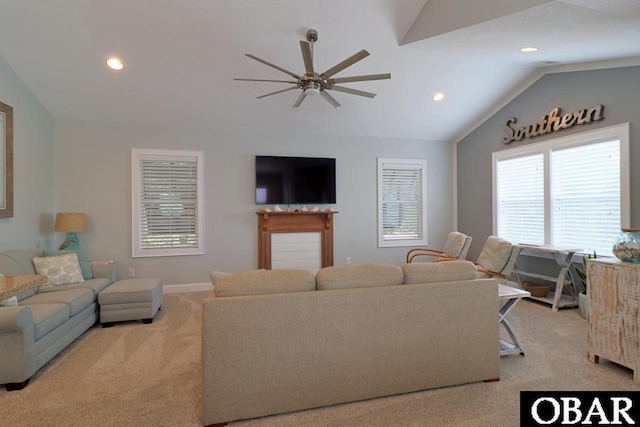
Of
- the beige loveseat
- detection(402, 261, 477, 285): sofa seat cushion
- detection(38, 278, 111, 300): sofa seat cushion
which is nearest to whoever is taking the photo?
the beige loveseat

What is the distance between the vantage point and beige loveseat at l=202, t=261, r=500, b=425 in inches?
75.0

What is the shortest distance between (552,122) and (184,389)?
5364 millimetres

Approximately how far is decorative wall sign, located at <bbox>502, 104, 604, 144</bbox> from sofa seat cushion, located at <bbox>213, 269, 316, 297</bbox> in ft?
13.8

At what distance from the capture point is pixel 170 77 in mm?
4207

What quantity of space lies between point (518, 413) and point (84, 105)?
5884mm

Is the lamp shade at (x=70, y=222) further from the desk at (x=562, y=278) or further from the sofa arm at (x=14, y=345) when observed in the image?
the desk at (x=562, y=278)

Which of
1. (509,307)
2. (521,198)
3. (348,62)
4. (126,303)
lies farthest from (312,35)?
(521,198)

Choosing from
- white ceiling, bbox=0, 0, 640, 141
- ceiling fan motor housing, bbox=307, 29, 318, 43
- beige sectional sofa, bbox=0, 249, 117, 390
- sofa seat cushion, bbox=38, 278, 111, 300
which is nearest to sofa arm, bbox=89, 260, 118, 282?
beige sectional sofa, bbox=0, 249, 117, 390

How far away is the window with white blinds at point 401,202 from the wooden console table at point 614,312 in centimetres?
349

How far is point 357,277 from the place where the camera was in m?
2.18

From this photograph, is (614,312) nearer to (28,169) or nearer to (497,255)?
(497,255)

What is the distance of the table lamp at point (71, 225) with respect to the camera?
4297 mm

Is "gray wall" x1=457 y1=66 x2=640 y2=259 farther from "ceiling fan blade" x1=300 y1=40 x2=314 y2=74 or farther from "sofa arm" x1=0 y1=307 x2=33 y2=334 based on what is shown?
"sofa arm" x1=0 y1=307 x2=33 y2=334

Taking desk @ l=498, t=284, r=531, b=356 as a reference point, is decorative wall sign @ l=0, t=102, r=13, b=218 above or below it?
above
